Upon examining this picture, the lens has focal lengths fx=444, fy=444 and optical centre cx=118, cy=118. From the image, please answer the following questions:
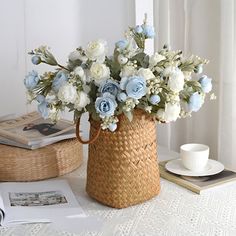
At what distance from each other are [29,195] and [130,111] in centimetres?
37

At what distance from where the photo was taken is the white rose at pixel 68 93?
958mm

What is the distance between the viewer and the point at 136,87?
926 mm

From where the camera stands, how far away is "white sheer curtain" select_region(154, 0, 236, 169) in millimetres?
1338

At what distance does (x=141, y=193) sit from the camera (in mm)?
1084

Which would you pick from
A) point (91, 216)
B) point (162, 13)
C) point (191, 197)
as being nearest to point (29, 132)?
point (91, 216)

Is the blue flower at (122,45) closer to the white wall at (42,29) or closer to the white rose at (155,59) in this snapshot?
the white rose at (155,59)

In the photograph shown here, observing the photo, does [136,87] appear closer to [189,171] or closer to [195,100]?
[195,100]

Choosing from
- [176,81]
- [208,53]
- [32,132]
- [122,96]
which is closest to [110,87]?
[122,96]

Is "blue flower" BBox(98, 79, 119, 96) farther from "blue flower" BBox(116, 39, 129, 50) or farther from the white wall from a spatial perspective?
the white wall

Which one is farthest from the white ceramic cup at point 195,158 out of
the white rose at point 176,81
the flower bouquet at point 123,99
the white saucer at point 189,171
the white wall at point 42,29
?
the white wall at point 42,29

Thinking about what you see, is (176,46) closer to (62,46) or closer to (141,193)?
(62,46)

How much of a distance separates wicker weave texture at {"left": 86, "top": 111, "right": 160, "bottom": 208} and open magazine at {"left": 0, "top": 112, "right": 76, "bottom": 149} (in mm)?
249

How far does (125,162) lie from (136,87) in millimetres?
210

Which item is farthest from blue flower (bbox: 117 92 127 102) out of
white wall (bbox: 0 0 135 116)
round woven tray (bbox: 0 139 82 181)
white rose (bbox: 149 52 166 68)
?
white wall (bbox: 0 0 135 116)
